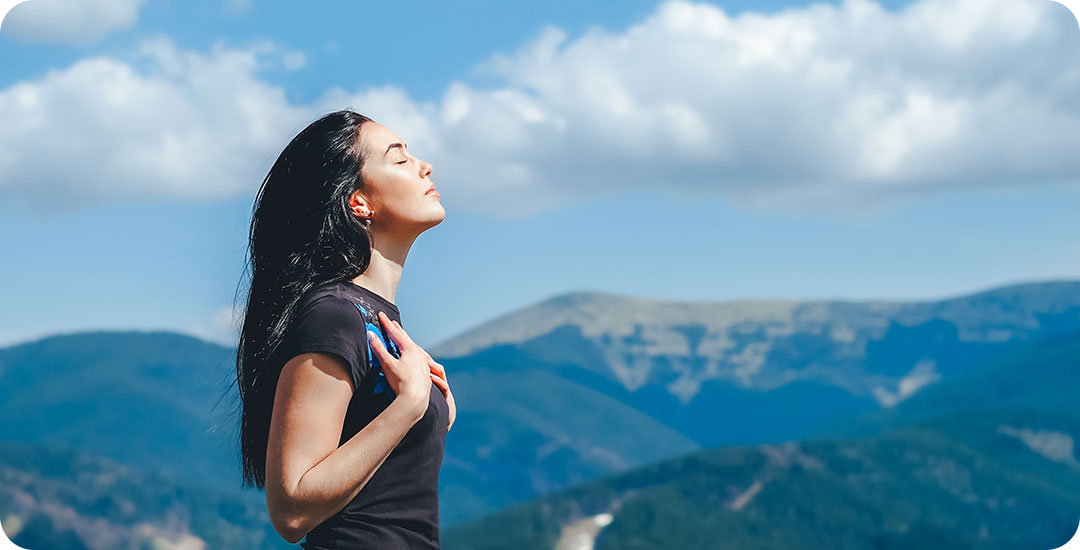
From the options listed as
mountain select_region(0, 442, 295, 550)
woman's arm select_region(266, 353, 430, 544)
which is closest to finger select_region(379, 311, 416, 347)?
woman's arm select_region(266, 353, 430, 544)

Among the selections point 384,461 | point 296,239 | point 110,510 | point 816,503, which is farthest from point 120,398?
point 384,461

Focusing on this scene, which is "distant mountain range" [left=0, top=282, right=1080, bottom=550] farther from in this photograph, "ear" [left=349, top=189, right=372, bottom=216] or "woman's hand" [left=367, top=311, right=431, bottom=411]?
"woman's hand" [left=367, top=311, right=431, bottom=411]

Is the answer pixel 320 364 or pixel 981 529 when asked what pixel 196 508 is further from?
pixel 320 364

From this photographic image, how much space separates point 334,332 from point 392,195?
0.39 meters

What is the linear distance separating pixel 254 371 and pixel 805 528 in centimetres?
7099

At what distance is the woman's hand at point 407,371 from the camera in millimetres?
2162

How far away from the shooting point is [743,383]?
119312 mm

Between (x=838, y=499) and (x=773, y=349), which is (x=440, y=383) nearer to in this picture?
(x=838, y=499)

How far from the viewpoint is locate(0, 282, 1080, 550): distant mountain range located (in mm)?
104312

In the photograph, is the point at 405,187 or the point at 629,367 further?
the point at 629,367

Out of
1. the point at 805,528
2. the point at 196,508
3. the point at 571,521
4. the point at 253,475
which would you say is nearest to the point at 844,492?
the point at 805,528

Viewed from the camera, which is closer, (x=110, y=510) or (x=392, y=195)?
(x=392, y=195)

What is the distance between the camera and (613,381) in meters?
120

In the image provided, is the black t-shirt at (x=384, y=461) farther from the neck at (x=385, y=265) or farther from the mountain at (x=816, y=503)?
the mountain at (x=816, y=503)
